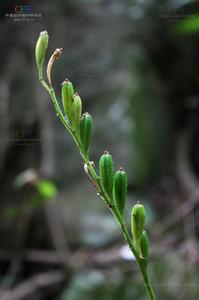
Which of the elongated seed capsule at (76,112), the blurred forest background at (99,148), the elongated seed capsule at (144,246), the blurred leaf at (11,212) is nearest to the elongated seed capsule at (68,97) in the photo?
the elongated seed capsule at (76,112)

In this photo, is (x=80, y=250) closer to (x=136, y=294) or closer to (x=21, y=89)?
(x=136, y=294)

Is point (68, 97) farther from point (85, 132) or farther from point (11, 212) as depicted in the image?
point (11, 212)

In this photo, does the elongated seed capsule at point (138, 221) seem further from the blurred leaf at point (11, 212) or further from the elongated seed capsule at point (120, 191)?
the blurred leaf at point (11, 212)

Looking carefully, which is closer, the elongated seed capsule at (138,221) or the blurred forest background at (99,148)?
the elongated seed capsule at (138,221)

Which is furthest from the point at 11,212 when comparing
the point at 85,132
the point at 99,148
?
the point at 85,132

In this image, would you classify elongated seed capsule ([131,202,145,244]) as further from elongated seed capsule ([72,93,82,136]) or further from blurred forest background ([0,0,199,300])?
blurred forest background ([0,0,199,300])

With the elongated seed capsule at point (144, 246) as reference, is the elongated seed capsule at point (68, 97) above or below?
above

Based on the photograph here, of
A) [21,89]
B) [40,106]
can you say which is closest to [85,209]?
[40,106]

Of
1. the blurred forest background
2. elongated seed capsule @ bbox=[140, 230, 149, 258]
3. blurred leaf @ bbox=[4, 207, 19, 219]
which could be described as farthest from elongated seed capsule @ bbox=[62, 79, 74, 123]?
blurred leaf @ bbox=[4, 207, 19, 219]
